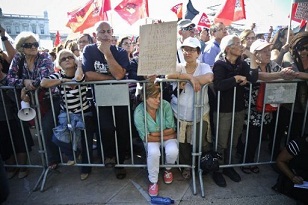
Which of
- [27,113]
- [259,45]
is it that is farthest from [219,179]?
[27,113]

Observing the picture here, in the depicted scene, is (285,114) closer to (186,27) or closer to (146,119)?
(146,119)

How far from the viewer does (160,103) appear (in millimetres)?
3158

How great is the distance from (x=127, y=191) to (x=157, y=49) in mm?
1997

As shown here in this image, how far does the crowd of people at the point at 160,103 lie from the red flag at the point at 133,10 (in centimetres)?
529

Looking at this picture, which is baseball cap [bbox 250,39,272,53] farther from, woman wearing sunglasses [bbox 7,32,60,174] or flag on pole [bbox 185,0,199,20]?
flag on pole [bbox 185,0,199,20]

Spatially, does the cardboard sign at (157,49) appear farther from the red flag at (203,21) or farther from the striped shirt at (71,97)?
the red flag at (203,21)

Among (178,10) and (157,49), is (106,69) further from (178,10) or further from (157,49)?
(178,10)

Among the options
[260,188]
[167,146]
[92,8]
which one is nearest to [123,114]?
[167,146]

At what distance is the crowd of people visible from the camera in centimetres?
310

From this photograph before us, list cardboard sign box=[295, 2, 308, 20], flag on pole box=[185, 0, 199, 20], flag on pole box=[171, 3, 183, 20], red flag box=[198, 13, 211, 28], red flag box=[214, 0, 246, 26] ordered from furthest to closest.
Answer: flag on pole box=[171, 3, 183, 20]
red flag box=[198, 13, 211, 28]
flag on pole box=[185, 0, 199, 20]
red flag box=[214, 0, 246, 26]
cardboard sign box=[295, 2, 308, 20]

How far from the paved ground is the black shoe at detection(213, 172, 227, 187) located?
0.19 feet

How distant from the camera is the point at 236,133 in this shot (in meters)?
3.43

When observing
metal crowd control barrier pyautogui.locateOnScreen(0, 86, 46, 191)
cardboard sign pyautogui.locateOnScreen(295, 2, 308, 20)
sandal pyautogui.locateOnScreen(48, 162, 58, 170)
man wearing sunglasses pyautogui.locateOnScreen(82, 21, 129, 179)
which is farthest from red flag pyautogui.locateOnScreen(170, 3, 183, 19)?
sandal pyautogui.locateOnScreen(48, 162, 58, 170)

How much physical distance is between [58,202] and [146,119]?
1.62 meters
